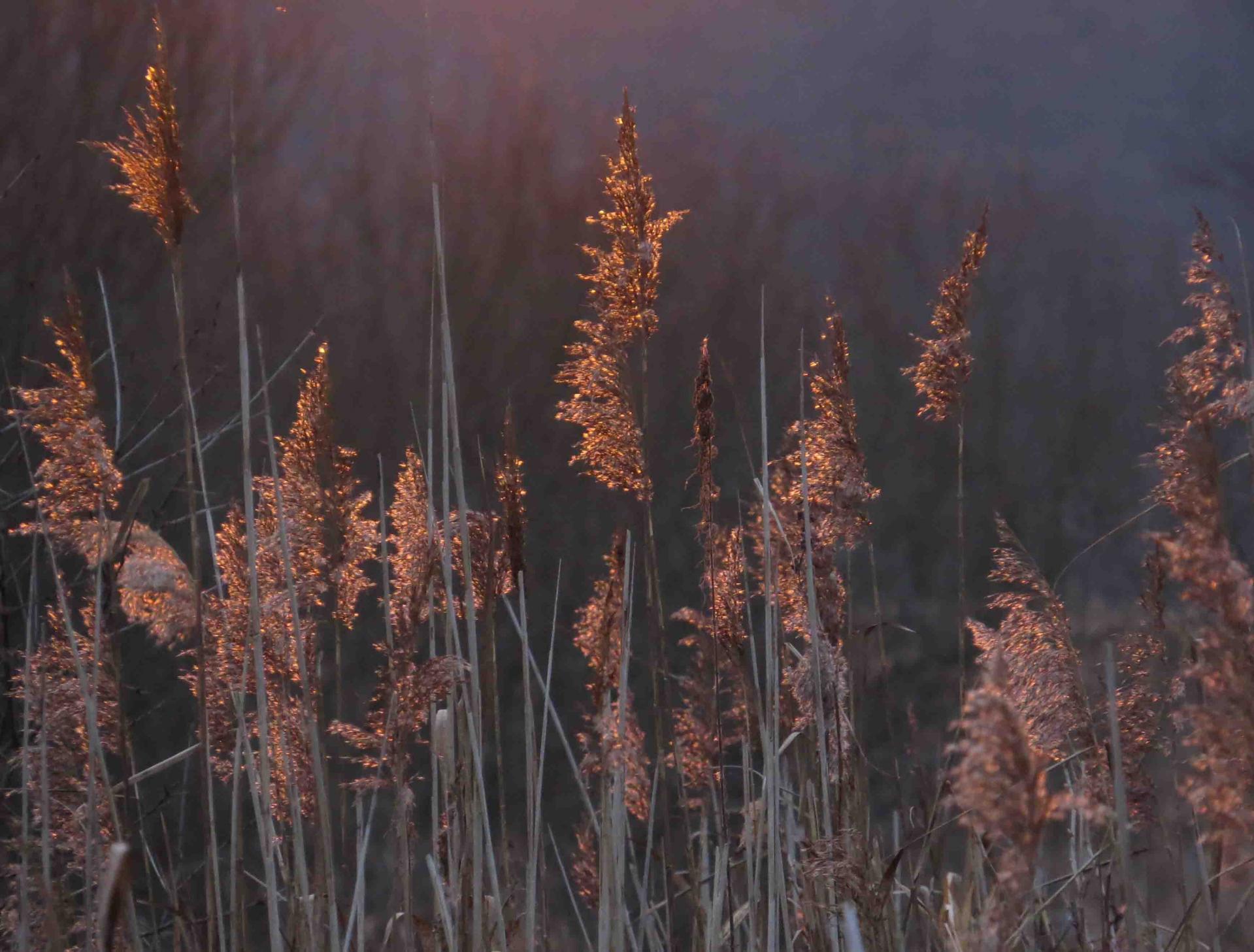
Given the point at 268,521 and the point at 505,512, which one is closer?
the point at 505,512

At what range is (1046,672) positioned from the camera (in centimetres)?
115

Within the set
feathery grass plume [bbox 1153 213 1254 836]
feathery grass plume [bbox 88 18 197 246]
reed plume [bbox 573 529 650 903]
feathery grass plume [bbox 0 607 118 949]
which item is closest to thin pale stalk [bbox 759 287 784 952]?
reed plume [bbox 573 529 650 903]

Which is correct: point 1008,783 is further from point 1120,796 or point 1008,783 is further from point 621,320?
point 621,320

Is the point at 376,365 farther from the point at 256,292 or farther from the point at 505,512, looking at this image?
the point at 505,512

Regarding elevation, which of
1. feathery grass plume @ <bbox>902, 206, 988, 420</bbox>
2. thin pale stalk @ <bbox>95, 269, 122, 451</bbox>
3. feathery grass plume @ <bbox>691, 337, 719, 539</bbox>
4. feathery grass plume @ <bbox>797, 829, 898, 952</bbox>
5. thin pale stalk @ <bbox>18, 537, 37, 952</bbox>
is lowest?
feathery grass plume @ <bbox>797, 829, 898, 952</bbox>

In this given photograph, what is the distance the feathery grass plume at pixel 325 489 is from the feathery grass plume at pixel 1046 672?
64 centimetres

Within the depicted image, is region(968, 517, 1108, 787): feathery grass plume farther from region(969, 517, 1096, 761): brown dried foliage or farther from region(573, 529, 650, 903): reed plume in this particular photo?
region(573, 529, 650, 903): reed plume

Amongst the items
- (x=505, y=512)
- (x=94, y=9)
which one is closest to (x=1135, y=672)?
(x=505, y=512)

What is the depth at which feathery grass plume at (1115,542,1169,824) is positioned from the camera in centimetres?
113

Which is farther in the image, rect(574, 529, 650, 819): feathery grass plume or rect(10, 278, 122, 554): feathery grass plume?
rect(574, 529, 650, 819): feathery grass plume

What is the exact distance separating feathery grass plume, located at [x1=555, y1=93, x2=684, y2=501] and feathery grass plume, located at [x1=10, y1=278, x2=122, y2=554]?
1.43 feet

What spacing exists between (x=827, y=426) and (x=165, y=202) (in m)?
0.68

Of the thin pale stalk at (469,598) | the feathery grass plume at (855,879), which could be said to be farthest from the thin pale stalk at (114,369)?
the feathery grass plume at (855,879)

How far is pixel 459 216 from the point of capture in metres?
2.60
